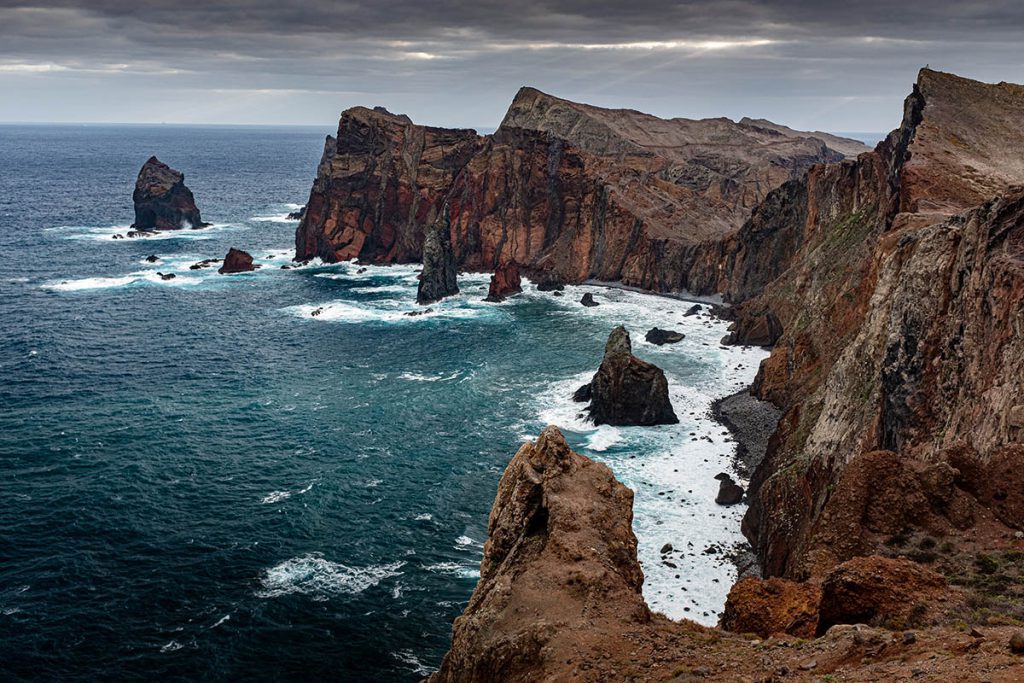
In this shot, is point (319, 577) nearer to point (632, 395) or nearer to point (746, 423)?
point (632, 395)

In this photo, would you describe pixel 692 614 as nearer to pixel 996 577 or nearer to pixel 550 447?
pixel 550 447

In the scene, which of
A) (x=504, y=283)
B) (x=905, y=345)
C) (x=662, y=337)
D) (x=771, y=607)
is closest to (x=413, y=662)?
(x=771, y=607)

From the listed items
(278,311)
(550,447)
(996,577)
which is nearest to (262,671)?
(550,447)

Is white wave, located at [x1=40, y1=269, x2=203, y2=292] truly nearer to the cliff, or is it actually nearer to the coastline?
the coastline

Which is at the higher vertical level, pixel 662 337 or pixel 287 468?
pixel 662 337

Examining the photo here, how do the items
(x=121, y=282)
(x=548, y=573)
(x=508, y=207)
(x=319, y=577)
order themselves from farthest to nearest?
(x=508, y=207) → (x=121, y=282) → (x=319, y=577) → (x=548, y=573)

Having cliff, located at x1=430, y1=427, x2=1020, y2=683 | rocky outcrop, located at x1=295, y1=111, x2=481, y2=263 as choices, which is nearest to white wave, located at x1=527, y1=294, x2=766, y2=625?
cliff, located at x1=430, y1=427, x2=1020, y2=683

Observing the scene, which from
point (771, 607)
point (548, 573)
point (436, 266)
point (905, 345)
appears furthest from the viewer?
point (436, 266)
